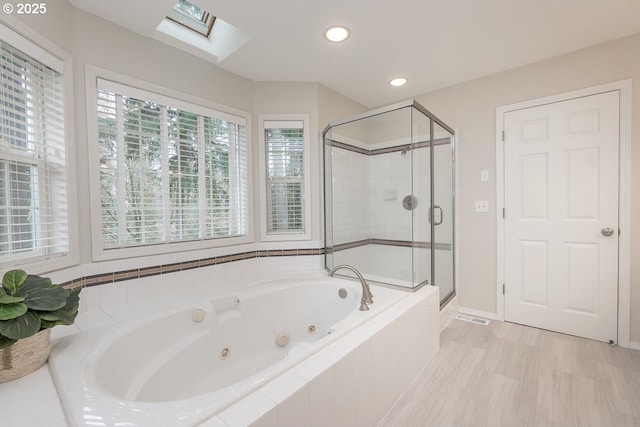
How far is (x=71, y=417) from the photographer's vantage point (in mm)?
813

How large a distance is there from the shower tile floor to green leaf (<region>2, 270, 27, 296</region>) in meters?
1.71

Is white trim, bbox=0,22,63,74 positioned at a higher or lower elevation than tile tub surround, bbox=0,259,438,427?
higher

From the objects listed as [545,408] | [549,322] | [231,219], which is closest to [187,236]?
[231,219]

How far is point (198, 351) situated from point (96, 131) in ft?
4.82

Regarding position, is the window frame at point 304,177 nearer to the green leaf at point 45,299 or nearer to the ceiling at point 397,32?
the ceiling at point 397,32

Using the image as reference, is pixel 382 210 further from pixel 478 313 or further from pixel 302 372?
pixel 302 372

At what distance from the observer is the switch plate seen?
2627mm

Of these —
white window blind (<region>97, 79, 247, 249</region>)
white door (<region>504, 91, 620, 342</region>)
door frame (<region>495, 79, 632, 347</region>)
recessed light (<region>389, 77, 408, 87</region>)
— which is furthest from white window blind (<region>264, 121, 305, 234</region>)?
door frame (<region>495, 79, 632, 347</region>)

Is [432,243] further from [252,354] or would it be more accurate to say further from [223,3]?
[223,3]

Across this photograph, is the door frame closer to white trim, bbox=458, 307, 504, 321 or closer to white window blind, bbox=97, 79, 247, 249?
white trim, bbox=458, 307, 504, 321

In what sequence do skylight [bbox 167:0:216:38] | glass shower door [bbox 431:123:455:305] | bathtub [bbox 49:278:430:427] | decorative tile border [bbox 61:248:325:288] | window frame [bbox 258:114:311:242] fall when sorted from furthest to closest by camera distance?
window frame [bbox 258:114:311:242]
glass shower door [bbox 431:123:455:305]
skylight [bbox 167:0:216:38]
decorative tile border [bbox 61:248:325:288]
bathtub [bbox 49:278:430:427]

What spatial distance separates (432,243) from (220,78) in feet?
7.48

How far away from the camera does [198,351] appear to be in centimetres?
163

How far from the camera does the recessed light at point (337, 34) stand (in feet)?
6.19
